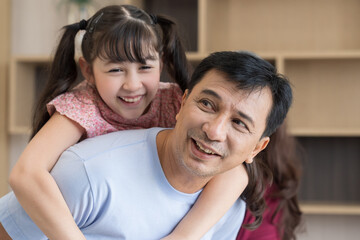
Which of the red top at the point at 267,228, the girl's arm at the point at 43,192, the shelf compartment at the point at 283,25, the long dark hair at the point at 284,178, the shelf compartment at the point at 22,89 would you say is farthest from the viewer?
the shelf compartment at the point at 22,89

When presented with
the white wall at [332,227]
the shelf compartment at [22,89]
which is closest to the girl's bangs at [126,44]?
the shelf compartment at [22,89]

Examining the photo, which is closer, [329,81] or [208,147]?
[208,147]

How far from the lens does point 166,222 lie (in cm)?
129

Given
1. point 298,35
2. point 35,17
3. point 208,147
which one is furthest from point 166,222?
point 35,17

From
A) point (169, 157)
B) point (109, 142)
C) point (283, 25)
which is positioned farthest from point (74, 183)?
point (283, 25)

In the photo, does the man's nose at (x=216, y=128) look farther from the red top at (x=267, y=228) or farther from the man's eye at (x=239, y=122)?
the red top at (x=267, y=228)

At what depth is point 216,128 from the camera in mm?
1165

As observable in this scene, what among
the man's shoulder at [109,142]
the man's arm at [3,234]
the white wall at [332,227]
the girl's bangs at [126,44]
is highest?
the girl's bangs at [126,44]

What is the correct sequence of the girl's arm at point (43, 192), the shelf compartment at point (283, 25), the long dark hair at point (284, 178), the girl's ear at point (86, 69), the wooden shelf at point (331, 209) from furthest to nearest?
the shelf compartment at point (283, 25), the wooden shelf at point (331, 209), the long dark hair at point (284, 178), the girl's ear at point (86, 69), the girl's arm at point (43, 192)

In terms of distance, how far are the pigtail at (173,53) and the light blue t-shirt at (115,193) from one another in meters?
0.28

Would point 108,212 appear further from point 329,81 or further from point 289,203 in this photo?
point 329,81

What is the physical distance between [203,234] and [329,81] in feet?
6.04

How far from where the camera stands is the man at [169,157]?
119 cm

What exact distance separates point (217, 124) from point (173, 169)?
203 mm
